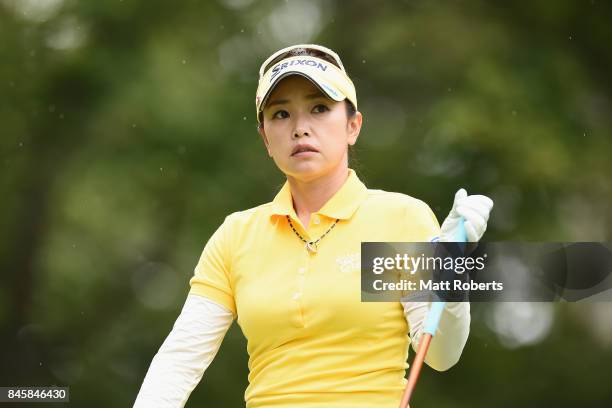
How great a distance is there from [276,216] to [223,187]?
538cm

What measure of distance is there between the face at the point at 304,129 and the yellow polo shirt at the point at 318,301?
93 millimetres

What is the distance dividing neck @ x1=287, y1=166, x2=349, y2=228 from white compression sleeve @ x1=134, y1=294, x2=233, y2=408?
1.04ft

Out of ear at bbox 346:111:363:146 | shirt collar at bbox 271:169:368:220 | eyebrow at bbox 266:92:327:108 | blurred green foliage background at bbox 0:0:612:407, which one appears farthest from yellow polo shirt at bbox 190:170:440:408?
blurred green foliage background at bbox 0:0:612:407

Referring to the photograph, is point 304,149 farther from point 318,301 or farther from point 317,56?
point 318,301

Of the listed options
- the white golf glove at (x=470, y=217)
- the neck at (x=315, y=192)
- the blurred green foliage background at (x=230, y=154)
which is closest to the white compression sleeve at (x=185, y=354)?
the neck at (x=315, y=192)

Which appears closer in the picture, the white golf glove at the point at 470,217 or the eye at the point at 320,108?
the white golf glove at the point at 470,217

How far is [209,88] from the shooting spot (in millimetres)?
8422

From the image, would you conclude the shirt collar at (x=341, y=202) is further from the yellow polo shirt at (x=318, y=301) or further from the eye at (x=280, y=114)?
the eye at (x=280, y=114)

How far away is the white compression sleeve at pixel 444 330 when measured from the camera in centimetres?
258

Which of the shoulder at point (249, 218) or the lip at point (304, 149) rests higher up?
the lip at point (304, 149)

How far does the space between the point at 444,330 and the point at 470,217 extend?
0.89 feet

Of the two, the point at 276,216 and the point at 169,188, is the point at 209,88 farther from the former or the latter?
the point at 276,216

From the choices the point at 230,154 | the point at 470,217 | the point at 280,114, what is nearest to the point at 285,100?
the point at 280,114

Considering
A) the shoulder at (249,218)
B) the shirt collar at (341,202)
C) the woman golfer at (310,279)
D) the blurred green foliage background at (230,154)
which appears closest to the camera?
the woman golfer at (310,279)
